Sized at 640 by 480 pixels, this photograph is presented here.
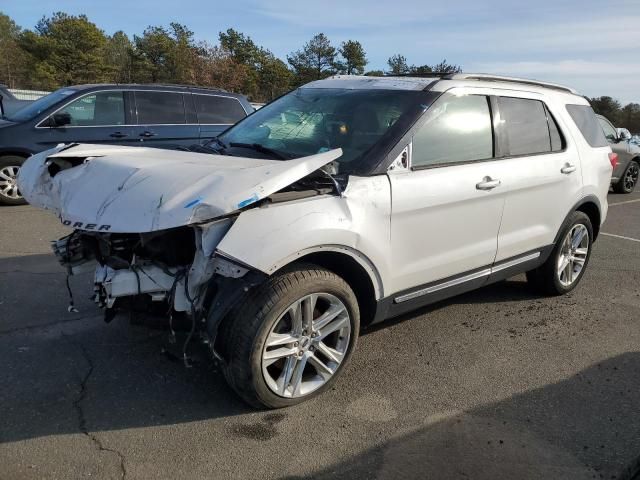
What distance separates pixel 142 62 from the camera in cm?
5959

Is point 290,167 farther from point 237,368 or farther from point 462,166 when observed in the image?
point 462,166

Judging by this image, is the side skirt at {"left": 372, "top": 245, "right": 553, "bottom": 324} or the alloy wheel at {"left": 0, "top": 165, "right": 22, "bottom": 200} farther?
the alloy wheel at {"left": 0, "top": 165, "right": 22, "bottom": 200}

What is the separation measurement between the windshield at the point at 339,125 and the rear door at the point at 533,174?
37.6 inches

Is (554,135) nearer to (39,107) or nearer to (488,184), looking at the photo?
(488,184)

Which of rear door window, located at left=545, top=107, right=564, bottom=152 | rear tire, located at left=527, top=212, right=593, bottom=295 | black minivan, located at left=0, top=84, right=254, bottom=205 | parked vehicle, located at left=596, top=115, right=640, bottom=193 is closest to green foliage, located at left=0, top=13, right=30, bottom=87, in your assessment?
black minivan, located at left=0, top=84, right=254, bottom=205

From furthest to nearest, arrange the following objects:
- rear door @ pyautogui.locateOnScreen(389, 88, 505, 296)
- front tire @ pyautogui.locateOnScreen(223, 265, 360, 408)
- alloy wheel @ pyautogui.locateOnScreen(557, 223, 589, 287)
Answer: alloy wheel @ pyautogui.locateOnScreen(557, 223, 589, 287) → rear door @ pyautogui.locateOnScreen(389, 88, 505, 296) → front tire @ pyautogui.locateOnScreen(223, 265, 360, 408)

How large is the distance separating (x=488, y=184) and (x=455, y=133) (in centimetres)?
44

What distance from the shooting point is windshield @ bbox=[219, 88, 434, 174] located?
138 inches

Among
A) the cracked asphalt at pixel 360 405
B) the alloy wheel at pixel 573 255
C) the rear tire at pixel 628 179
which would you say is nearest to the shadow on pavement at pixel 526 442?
the cracked asphalt at pixel 360 405

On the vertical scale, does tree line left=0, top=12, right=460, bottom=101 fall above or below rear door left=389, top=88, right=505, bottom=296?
above

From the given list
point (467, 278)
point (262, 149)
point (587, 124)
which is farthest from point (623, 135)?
point (262, 149)

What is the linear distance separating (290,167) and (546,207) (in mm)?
2627

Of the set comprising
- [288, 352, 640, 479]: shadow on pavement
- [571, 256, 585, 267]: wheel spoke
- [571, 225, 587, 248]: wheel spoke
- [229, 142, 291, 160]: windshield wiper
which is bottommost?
[288, 352, 640, 479]: shadow on pavement

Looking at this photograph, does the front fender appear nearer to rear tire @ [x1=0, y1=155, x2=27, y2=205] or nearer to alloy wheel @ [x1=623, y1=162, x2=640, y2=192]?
rear tire @ [x1=0, y1=155, x2=27, y2=205]
